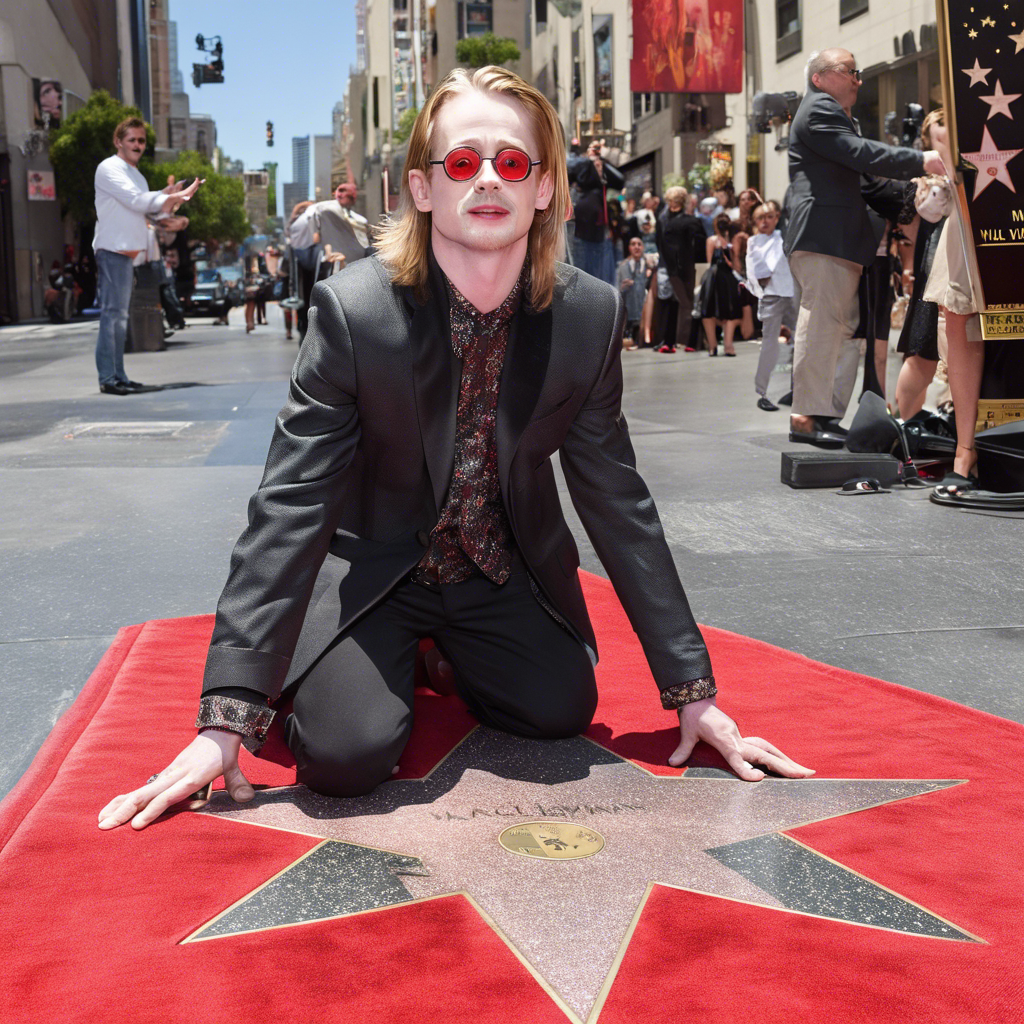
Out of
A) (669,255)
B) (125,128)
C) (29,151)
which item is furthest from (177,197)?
(29,151)

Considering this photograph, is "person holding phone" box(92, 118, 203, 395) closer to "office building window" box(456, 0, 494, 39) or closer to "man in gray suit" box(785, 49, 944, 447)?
Result: "man in gray suit" box(785, 49, 944, 447)

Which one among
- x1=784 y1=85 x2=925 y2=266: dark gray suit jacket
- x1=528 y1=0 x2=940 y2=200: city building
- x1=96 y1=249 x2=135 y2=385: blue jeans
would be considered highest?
x1=528 y1=0 x2=940 y2=200: city building

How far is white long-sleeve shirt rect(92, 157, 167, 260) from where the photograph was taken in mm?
9492

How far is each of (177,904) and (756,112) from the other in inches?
310

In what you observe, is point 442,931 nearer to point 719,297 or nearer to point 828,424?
point 828,424

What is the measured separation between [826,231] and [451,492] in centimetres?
474

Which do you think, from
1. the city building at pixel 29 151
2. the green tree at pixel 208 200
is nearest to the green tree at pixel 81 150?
the city building at pixel 29 151

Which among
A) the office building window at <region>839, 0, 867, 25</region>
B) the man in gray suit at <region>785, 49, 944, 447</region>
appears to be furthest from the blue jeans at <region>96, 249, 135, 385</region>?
the office building window at <region>839, 0, 867, 25</region>

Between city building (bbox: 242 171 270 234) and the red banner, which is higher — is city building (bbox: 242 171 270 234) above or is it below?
above

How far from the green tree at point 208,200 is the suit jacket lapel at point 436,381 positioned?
48633mm

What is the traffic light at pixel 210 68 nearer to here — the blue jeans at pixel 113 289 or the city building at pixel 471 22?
the city building at pixel 471 22

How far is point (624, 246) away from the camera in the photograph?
16.0 metres

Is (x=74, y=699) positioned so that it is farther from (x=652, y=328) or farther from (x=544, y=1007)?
(x=652, y=328)

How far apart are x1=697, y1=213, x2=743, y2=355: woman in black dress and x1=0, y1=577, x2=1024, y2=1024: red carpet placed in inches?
432
